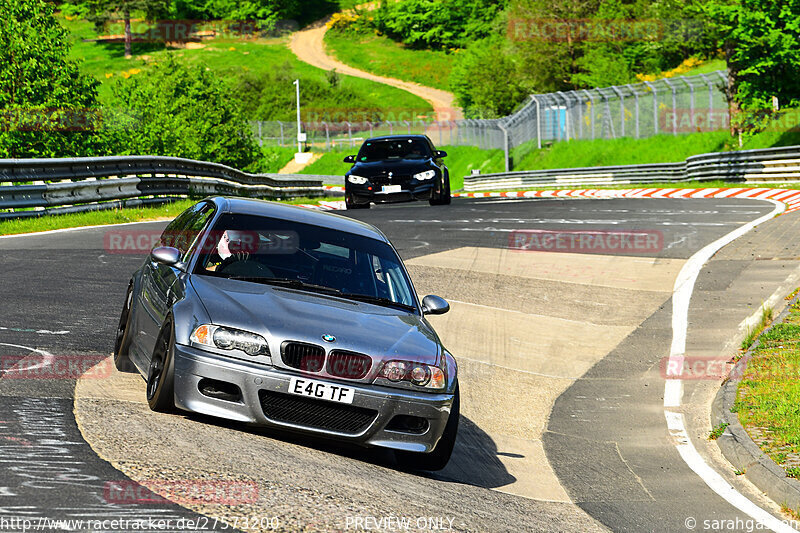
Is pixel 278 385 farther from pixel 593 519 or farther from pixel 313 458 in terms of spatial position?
pixel 593 519

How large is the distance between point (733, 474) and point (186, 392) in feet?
13.4

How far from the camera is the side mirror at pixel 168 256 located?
7.09 meters

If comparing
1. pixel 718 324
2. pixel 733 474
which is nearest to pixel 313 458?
pixel 733 474

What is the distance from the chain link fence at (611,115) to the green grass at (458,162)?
27.4 inches

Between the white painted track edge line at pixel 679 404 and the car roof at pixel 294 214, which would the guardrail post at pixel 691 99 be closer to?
the white painted track edge line at pixel 679 404

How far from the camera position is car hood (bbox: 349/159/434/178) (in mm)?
24297

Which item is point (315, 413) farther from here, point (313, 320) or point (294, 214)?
point (294, 214)

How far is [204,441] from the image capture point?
5945mm

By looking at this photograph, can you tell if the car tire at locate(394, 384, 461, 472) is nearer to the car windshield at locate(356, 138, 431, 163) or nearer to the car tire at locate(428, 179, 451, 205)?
the car windshield at locate(356, 138, 431, 163)

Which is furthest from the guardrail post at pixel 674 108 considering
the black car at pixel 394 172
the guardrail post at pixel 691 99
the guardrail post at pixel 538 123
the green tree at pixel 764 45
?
the black car at pixel 394 172

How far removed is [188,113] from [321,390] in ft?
202

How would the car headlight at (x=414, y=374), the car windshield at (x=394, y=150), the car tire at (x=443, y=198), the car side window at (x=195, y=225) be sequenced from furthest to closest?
the car tire at (x=443, y=198), the car windshield at (x=394, y=150), the car side window at (x=195, y=225), the car headlight at (x=414, y=374)

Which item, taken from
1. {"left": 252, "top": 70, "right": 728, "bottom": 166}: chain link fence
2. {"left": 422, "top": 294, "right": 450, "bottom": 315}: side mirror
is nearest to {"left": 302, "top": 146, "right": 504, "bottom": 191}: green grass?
{"left": 252, "top": 70, "right": 728, "bottom": 166}: chain link fence

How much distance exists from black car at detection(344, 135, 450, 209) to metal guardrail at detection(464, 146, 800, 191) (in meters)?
12.9
